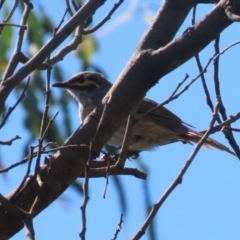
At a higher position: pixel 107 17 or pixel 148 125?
pixel 148 125

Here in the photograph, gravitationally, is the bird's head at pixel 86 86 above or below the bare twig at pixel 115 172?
above

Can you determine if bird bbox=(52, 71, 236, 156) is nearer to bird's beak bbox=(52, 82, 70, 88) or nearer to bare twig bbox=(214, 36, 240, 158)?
bird's beak bbox=(52, 82, 70, 88)

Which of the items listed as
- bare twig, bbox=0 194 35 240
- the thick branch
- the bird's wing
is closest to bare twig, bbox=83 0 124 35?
the thick branch

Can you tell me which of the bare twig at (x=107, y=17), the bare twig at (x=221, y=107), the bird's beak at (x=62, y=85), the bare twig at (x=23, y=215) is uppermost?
the bird's beak at (x=62, y=85)

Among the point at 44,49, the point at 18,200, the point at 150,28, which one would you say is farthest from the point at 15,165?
the point at 150,28

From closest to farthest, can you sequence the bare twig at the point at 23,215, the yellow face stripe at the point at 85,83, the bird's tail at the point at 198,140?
the bare twig at the point at 23,215 → the bird's tail at the point at 198,140 → the yellow face stripe at the point at 85,83

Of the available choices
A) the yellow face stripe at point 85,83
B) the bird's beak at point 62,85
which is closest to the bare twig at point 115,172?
the bird's beak at point 62,85

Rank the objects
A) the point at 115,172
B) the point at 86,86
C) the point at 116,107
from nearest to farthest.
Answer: the point at 116,107 < the point at 115,172 < the point at 86,86

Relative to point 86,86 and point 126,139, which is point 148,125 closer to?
point 86,86

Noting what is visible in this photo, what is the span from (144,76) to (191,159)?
79 cm

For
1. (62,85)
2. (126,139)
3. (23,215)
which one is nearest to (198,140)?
(62,85)

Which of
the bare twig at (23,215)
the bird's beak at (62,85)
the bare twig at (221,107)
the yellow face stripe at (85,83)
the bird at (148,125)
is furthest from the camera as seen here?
the yellow face stripe at (85,83)

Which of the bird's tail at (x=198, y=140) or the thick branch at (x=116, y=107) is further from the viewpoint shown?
the bird's tail at (x=198, y=140)

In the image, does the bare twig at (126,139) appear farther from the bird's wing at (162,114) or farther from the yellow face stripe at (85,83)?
the yellow face stripe at (85,83)
